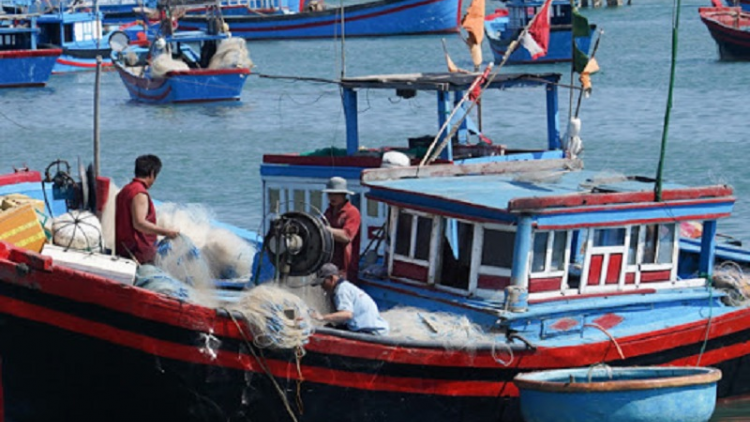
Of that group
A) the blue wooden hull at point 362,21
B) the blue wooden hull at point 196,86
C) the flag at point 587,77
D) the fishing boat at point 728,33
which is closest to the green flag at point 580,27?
the flag at point 587,77

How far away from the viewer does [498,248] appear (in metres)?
11.2

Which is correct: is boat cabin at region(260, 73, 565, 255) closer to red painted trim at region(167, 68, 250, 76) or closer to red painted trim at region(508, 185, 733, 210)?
red painted trim at region(508, 185, 733, 210)

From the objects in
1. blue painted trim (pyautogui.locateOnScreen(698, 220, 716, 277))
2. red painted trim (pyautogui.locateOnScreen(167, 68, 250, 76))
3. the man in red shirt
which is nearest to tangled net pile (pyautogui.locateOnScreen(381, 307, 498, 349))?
the man in red shirt

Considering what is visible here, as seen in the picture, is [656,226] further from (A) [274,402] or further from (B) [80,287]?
(B) [80,287]

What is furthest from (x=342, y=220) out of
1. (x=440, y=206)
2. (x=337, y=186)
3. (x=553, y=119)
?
(x=553, y=119)

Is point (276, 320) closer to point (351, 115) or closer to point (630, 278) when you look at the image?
point (630, 278)

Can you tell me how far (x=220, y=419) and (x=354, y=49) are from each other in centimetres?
5346

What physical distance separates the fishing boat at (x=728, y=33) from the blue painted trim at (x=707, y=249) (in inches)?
1557

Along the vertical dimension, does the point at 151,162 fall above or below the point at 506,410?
above

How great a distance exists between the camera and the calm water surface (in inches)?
1124

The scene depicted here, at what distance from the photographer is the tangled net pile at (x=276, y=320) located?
10211mm

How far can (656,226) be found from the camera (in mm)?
11648

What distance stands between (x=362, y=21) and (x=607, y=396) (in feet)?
195

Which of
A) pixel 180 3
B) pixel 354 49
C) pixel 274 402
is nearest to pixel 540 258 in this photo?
pixel 274 402
